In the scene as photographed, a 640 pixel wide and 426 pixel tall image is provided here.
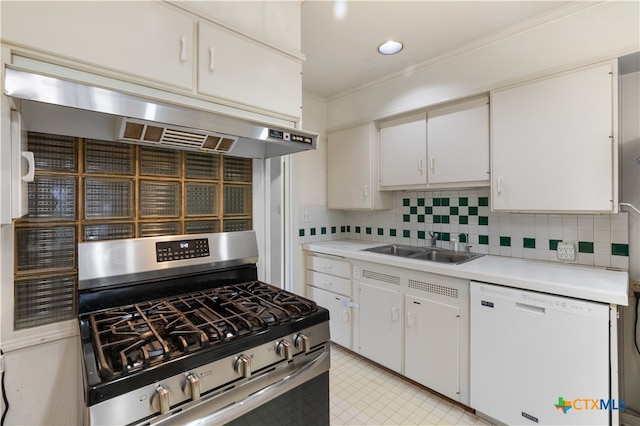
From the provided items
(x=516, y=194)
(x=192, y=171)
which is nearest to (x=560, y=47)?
(x=516, y=194)

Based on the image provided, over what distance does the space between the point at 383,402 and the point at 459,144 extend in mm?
1859

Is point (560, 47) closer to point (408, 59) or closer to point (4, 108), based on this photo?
point (408, 59)

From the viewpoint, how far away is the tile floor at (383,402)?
1825 millimetres

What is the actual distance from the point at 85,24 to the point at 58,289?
39.2 inches

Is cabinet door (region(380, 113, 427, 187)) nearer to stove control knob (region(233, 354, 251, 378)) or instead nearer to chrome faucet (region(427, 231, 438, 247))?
chrome faucet (region(427, 231, 438, 247))

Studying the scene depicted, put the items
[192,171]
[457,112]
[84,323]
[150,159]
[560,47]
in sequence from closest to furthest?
[84,323], [150,159], [192,171], [560,47], [457,112]

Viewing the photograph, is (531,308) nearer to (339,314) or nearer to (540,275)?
(540,275)

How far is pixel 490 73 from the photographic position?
2035mm

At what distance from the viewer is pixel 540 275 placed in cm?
167

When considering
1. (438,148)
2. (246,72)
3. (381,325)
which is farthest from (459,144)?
(246,72)

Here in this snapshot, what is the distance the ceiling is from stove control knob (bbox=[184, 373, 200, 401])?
189 cm

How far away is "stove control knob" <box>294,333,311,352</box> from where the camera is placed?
1.19m

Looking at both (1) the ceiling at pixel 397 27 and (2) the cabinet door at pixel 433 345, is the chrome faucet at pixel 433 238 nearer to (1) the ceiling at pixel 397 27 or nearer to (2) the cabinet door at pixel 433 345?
(2) the cabinet door at pixel 433 345

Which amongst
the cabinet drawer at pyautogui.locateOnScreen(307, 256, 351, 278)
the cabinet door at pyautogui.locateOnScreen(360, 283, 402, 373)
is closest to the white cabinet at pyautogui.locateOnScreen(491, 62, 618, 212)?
the cabinet door at pyautogui.locateOnScreen(360, 283, 402, 373)
